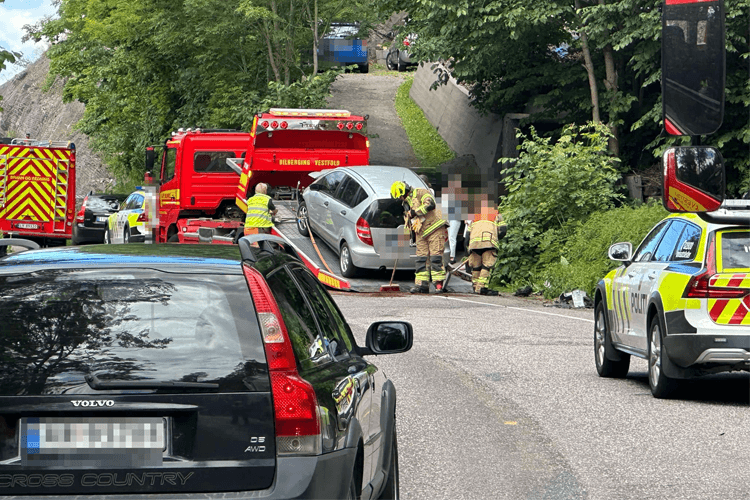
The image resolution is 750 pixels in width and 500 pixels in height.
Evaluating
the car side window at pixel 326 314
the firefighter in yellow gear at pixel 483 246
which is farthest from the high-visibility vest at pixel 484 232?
the car side window at pixel 326 314

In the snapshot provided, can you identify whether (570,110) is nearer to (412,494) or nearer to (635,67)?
(635,67)

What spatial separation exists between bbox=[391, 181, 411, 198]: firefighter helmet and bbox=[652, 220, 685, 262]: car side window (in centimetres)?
906

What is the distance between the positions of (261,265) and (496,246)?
54.4ft

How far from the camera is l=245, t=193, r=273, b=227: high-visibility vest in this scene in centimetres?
1962

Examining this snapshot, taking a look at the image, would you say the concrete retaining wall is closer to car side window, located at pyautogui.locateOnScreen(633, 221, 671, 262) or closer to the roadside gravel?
the roadside gravel

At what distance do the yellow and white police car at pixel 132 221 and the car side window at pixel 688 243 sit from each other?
54.3 feet

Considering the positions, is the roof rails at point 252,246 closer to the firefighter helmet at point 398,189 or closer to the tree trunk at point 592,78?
the firefighter helmet at point 398,189

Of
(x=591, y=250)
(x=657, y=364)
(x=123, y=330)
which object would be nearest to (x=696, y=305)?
(x=657, y=364)

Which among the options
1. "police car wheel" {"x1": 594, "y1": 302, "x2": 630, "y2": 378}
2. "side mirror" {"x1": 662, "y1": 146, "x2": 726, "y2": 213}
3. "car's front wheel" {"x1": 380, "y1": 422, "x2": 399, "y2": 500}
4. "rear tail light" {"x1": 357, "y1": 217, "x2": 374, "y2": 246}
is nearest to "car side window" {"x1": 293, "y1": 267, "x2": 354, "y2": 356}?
"car's front wheel" {"x1": 380, "y1": 422, "x2": 399, "y2": 500}

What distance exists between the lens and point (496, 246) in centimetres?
2038

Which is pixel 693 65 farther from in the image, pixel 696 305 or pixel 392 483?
pixel 696 305

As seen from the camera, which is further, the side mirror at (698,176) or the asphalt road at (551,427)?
the asphalt road at (551,427)

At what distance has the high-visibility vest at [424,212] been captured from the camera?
19.0 metres

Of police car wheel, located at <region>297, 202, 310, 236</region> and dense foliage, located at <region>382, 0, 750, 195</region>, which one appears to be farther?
dense foliage, located at <region>382, 0, 750, 195</region>
